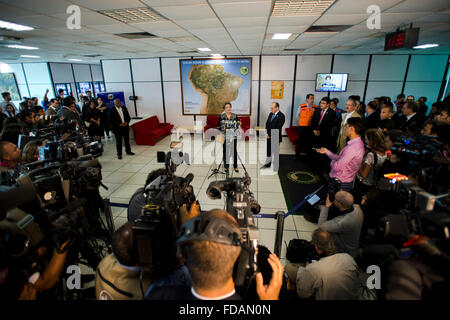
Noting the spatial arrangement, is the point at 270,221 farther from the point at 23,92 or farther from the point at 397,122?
the point at 23,92

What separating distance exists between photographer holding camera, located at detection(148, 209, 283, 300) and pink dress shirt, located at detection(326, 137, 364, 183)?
95.4 inches

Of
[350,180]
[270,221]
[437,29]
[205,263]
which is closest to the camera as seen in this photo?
[205,263]

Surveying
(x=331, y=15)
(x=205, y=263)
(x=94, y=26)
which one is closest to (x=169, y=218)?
(x=205, y=263)

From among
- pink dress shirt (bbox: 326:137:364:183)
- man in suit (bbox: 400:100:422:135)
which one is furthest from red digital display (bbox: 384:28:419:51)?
pink dress shirt (bbox: 326:137:364:183)

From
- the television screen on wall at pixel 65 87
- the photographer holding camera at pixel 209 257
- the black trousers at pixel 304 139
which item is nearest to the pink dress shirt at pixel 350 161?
the photographer holding camera at pixel 209 257

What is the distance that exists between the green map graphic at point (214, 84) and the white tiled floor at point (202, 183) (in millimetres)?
2212

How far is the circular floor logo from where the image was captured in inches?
187

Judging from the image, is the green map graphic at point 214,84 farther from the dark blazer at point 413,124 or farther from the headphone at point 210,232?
the headphone at point 210,232

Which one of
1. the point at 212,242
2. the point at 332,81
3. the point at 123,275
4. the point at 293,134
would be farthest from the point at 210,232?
the point at 332,81

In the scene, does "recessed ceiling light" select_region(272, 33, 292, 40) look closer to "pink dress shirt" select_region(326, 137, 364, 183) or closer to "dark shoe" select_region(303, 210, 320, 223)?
"pink dress shirt" select_region(326, 137, 364, 183)

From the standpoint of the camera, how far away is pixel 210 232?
3.00 feet

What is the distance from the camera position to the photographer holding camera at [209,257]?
907 mm
